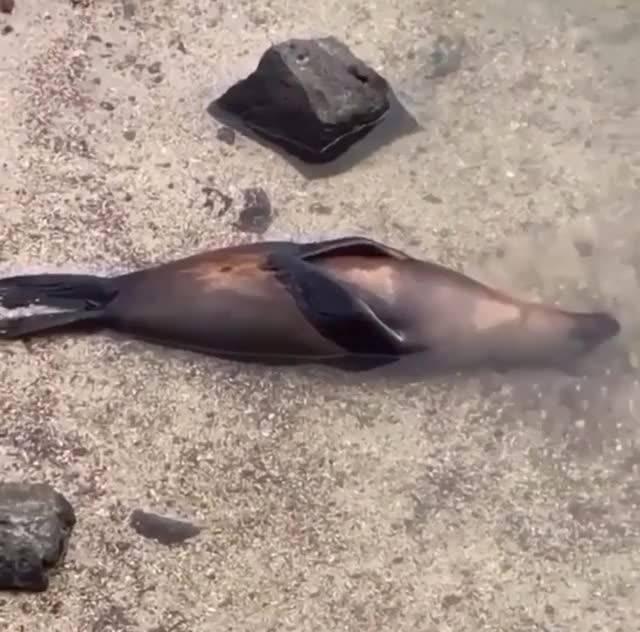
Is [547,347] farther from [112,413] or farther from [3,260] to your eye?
[3,260]

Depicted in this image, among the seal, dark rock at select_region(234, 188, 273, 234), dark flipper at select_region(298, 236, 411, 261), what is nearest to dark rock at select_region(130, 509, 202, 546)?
the seal

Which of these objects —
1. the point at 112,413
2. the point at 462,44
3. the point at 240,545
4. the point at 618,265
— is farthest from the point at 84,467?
the point at 462,44

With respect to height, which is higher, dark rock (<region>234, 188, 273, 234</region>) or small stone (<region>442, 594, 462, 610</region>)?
dark rock (<region>234, 188, 273, 234</region>)

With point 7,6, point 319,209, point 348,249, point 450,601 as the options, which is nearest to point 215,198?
point 319,209

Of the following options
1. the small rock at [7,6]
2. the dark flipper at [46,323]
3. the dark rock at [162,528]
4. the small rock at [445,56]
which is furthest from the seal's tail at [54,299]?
the small rock at [445,56]

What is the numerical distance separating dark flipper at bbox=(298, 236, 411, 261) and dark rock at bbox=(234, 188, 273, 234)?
7.1 inches

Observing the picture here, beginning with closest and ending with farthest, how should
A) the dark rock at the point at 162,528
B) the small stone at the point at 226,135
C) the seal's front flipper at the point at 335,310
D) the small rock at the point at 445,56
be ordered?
1. the dark rock at the point at 162,528
2. the seal's front flipper at the point at 335,310
3. the small stone at the point at 226,135
4. the small rock at the point at 445,56

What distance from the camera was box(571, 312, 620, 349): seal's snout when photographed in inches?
112

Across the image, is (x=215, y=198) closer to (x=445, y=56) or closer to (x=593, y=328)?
(x=445, y=56)

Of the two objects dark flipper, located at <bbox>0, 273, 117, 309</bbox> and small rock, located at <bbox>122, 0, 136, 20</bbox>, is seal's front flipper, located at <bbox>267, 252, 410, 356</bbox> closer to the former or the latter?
dark flipper, located at <bbox>0, 273, 117, 309</bbox>

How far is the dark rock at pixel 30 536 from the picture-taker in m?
2.44

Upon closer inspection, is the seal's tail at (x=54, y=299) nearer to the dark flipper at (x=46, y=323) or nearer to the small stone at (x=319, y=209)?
the dark flipper at (x=46, y=323)

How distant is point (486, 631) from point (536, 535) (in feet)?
0.71

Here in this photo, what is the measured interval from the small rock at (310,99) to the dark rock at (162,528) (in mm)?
919
